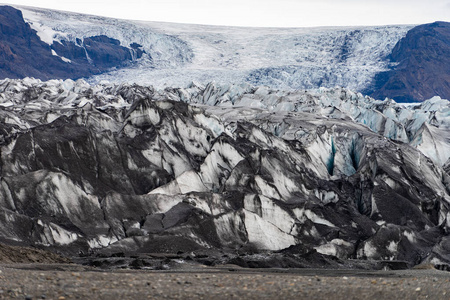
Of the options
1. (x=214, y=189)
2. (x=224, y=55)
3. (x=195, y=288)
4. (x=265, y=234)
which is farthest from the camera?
(x=224, y=55)

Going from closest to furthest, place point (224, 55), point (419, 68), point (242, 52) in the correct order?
point (224, 55), point (242, 52), point (419, 68)

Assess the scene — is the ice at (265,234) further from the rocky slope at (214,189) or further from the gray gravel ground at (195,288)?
the gray gravel ground at (195,288)

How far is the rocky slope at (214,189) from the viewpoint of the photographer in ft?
79.0

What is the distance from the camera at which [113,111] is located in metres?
45.1

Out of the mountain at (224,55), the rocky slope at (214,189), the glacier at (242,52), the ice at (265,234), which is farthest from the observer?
the mountain at (224,55)

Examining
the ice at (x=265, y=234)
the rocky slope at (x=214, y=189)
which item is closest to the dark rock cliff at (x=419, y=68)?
the rocky slope at (x=214, y=189)

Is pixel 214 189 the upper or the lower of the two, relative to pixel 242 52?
lower

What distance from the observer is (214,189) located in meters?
31.6

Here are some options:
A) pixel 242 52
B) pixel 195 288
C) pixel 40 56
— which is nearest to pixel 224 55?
pixel 242 52

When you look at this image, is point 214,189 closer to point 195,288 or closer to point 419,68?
point 195,288

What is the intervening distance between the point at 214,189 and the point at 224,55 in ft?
255

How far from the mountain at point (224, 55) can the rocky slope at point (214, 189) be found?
51933 mm

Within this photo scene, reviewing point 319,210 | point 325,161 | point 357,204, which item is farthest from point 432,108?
point 319,210

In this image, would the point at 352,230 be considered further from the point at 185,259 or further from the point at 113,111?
the point at 113,111
